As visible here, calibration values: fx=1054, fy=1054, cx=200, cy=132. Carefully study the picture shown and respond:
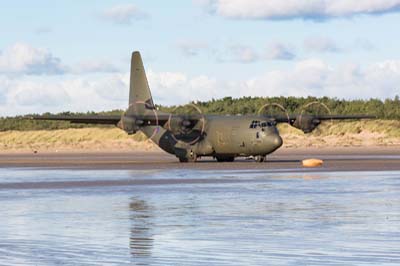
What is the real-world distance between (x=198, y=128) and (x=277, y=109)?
6484 centimetres

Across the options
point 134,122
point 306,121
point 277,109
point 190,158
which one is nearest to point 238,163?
point 190,158

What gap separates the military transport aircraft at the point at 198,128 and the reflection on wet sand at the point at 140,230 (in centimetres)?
3264

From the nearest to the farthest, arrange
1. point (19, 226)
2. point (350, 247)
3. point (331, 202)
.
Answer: point (350, 247), point (19, 226), point (331, 202)

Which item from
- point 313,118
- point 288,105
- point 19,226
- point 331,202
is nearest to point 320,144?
point 288,105

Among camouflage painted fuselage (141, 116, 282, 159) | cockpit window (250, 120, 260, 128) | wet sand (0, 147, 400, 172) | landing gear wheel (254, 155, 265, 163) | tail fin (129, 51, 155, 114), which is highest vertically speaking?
tail fin (129, 51, 155, 114)

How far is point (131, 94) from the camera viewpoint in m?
71.5

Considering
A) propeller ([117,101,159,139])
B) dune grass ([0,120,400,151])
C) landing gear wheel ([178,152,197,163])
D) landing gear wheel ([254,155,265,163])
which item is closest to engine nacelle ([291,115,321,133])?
landing gear wheel ([254,155,265,163])

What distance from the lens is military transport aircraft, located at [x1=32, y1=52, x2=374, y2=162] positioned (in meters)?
62.8

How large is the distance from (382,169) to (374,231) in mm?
29841

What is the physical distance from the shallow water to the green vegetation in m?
76.5

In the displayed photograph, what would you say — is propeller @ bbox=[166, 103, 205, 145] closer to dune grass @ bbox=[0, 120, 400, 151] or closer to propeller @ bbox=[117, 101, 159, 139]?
propeller @ bbox=[117, 101, 159, 139]

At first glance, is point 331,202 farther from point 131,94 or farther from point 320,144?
point 320,144

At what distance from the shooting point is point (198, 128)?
218 ft

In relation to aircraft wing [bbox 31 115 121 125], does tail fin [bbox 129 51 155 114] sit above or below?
above
